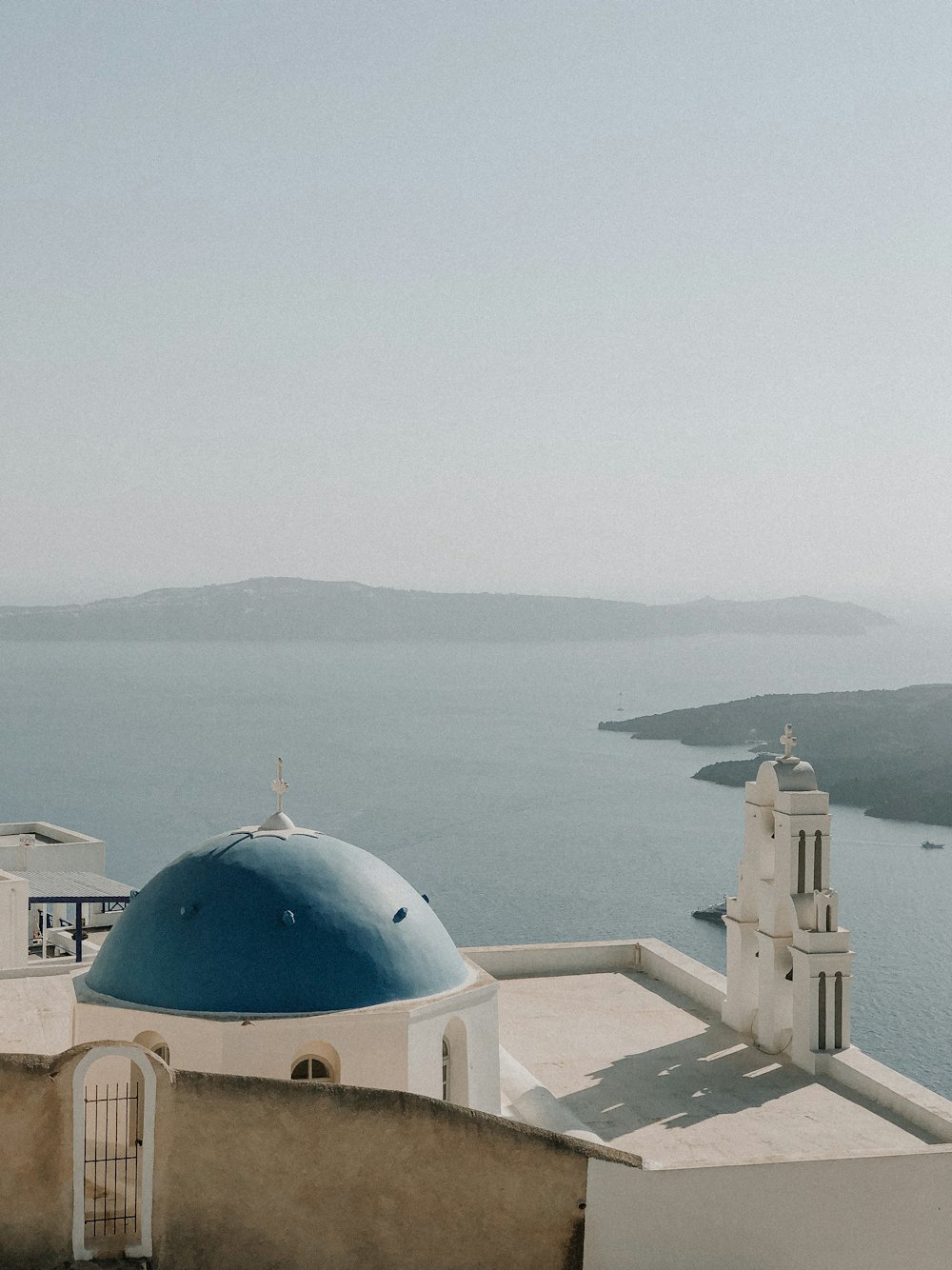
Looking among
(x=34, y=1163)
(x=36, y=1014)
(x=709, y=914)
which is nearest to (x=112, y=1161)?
(x=34, y=1163)

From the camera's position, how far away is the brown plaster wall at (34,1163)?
8945 millimetres

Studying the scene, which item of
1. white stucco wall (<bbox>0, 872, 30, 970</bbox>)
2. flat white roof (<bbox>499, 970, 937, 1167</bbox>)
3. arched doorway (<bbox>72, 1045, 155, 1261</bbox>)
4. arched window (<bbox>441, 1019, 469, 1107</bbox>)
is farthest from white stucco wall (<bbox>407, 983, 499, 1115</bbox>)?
white stucco wall (<bbox>0, 872, 30, 970</bbox>)

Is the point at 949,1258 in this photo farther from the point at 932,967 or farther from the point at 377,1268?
the point at 932,967

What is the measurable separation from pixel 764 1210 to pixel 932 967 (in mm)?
43096

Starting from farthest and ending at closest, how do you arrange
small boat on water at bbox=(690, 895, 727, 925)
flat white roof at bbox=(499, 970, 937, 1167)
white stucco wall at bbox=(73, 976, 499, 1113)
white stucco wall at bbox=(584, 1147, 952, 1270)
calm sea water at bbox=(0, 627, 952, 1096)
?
small boat on water at bbox=(690, 895, 727, 925), calm sea water at bbox=(0, 627, 952, 1096), flat white roof at bbox=(499, 970, 937, 1167), white stucco wall at bbox=(73, 976, 499, 1113), white stucco wall at bbox=(584, 1147, 952, 1270)

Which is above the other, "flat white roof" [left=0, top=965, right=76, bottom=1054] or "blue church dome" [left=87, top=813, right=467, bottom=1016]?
"blue church dome" [left=87, top=813, right=467, bottom=1016]

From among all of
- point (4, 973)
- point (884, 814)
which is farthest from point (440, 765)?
point (4, 973)

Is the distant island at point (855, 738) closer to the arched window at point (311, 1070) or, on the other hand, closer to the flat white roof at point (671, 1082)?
the flat white roof at point (671, 1082)

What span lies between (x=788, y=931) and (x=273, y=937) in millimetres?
7300

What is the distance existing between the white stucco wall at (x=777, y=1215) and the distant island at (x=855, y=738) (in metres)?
73.8

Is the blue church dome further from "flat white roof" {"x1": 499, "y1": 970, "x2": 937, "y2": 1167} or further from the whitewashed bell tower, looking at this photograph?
the whitewashed bell tower

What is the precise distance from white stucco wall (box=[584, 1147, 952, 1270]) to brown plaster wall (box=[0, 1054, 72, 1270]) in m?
3.68

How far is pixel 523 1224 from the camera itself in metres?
9.70

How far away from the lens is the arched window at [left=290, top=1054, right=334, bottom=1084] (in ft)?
35.2
